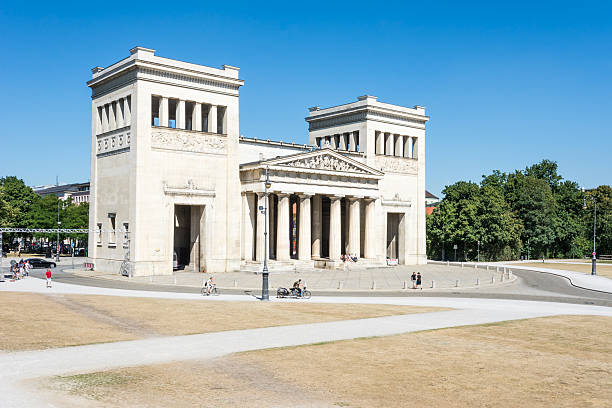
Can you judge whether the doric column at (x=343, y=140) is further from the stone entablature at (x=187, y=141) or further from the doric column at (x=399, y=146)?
the stone entablature at (x=187, y=141)

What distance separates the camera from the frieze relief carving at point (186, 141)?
67750 mm

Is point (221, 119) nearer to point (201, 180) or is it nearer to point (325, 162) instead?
point (201, 180)

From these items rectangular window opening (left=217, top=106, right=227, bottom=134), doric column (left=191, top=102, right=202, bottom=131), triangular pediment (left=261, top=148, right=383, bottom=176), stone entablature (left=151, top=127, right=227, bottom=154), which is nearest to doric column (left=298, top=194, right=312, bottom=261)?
triangular pediment (left=261, top=148, right=383, bottom=176)

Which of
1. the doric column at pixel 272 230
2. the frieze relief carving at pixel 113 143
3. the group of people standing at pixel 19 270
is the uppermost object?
the frieze relief carving at pixel 113 143

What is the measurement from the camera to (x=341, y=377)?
68.6 ft

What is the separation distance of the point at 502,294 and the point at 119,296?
106ft

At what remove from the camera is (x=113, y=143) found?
7025 cm

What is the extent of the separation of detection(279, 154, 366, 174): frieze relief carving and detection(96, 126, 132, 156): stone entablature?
19.1 m

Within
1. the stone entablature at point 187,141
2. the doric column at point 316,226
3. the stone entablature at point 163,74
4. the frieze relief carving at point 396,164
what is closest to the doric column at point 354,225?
the doric column at point 316,226

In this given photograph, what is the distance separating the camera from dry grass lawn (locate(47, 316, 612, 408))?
18.0 m

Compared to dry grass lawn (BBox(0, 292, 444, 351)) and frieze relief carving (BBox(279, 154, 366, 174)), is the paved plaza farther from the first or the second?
dry grass lawn (BBox(0, 292, 444, 351))

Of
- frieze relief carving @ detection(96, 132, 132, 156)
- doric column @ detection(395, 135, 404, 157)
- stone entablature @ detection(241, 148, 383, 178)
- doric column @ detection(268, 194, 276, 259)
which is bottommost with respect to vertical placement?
doric column @ detection(268, 194, 276, 259)

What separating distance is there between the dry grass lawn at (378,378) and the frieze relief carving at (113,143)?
157 feet

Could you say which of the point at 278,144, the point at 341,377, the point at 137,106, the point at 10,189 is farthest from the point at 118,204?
the point at 10,189
